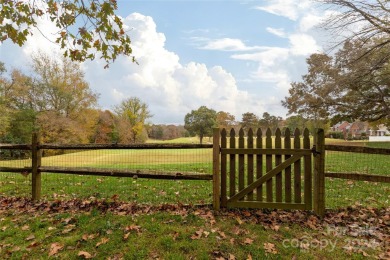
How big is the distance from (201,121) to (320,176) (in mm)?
59736

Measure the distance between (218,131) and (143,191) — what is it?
3.34m

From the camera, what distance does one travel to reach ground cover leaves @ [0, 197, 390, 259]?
4449mm

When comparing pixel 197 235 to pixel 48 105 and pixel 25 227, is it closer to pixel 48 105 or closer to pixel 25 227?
pixel 25 227

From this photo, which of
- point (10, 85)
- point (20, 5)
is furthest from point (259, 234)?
point (10, 85)

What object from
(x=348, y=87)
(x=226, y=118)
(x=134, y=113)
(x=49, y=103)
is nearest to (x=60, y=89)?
(x=49, y=103)

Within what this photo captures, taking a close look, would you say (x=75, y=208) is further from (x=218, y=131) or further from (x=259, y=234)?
(x=259, y=234)

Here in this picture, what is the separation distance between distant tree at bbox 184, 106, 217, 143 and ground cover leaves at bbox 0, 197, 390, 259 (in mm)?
58446

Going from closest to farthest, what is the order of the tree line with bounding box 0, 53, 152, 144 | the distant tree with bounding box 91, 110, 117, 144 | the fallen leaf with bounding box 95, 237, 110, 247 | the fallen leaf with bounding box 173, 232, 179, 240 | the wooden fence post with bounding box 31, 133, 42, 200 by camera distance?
the fallen leaf with bounding box 95, 237, 110, 247, the fallen leaf with bounding box 173, 232, 179, 240, the wooden fence post with bounding box 31, 133, 42, 200, the tree line with bounding box 0, 53, 152, 144, the distant tree with bounding box 91, 110, 117, 144

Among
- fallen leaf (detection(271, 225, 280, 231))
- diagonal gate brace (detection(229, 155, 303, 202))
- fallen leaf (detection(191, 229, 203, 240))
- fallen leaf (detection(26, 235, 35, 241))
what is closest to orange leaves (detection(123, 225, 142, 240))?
fallen leaf (detection(191, 229, 203, 240))

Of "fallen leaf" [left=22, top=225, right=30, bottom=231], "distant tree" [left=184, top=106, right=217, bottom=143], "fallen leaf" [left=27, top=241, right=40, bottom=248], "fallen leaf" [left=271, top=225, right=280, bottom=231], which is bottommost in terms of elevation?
"fallen leaf" [left=27, top=241, right=40, bottom=248]

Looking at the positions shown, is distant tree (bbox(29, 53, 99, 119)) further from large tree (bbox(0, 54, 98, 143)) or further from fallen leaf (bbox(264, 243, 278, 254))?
fallen leaf (bbox(264, 243, 278, 254))

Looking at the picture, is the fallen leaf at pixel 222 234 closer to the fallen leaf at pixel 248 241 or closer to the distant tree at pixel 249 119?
the fallen leaf at pixel 248 241

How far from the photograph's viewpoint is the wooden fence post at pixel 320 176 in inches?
232

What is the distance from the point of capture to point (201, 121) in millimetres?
65562
